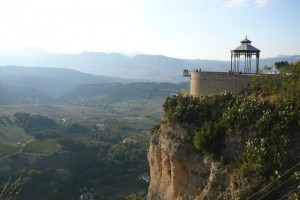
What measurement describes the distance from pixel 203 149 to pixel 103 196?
58674 millimetres

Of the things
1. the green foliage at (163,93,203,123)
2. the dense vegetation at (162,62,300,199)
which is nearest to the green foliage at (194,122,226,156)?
the dense vegetation at (162,62,300,199)

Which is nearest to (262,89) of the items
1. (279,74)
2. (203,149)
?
(279,74)

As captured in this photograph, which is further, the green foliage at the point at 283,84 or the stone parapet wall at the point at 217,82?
the stone parapet wall at the point at 217,82

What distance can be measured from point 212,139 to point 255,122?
289cm

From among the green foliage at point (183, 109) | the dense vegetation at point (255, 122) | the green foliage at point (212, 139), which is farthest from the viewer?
the green foliage at point (183, 109)

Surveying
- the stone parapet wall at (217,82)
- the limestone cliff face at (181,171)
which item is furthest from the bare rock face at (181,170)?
the stone parapet wall at (217,82)

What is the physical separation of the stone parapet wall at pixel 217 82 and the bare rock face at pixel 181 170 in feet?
12.6

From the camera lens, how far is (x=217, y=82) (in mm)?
29891

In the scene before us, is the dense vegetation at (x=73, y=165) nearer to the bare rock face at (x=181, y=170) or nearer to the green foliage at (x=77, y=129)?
the green foliage at (x=77, y=129)

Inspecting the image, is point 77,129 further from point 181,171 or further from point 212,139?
point 212,139

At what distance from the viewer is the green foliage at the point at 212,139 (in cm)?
2555

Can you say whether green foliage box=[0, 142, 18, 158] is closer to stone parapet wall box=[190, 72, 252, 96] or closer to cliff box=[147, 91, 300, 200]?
cliff box=[147, 91, 300, 200]

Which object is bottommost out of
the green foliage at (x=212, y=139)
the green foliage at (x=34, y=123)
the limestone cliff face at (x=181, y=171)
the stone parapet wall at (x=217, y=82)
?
the green foliage at (x=34, y=123)

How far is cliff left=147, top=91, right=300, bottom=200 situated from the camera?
22359 mm
